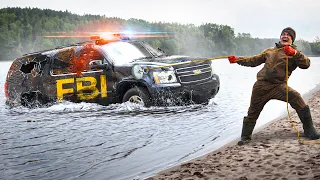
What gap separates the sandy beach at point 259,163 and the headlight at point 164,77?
13.2 ft

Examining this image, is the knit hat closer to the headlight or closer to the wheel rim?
the headlight

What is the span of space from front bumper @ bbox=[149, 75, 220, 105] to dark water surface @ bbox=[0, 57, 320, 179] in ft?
0.73

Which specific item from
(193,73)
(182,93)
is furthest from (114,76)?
(193,73)

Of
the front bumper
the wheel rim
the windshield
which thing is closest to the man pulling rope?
the front bumper

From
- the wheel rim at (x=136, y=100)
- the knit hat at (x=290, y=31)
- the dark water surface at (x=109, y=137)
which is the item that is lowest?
the dark water surface at (x=109, y=137)

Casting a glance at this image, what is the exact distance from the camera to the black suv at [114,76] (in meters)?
9.97

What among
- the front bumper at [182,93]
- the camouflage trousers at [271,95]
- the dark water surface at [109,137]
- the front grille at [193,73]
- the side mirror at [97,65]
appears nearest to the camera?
the dark water surface at [109,137]

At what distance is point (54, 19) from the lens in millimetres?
136625

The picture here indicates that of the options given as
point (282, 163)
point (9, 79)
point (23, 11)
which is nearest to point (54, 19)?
point (23, 11)

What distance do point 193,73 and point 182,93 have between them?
0.59 m

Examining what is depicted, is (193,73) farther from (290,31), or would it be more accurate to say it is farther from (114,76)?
(290,31)

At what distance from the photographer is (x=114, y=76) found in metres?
10.3

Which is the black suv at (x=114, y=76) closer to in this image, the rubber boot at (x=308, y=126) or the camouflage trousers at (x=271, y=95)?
the camouflage trousers at (x=271, y=95)

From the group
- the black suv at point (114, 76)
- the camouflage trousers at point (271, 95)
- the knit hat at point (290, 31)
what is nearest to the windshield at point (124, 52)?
the black suv at point (114, 76)
